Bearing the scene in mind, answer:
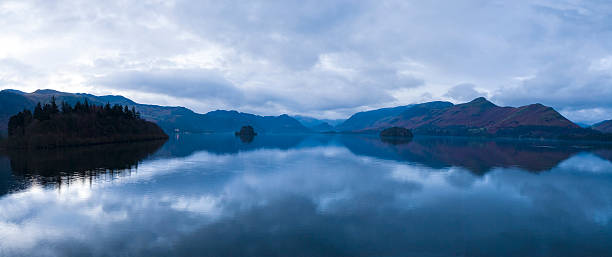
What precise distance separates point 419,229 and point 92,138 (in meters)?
102

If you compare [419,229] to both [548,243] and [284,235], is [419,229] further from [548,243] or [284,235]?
[284,235]

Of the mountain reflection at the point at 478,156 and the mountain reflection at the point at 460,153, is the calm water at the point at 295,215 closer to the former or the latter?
the mountain reflection at the point at 478,156

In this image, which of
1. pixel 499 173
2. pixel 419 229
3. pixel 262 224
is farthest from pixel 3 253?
pixel 499 173

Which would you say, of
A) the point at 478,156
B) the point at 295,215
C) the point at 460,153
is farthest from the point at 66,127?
the point at 460,153

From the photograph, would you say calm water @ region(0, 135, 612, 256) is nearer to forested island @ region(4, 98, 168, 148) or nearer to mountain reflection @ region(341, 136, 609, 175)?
mountain reflection @ region(341, 136, 609, 175)

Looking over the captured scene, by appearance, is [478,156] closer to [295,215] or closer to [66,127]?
[295,215]

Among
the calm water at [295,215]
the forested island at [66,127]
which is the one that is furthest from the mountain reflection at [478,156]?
the forested island at [66,127]

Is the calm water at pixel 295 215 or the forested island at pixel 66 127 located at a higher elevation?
the forested island at pixel 66 127

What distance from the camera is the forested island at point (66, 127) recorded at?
75.2 m

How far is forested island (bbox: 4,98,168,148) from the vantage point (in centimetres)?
7525

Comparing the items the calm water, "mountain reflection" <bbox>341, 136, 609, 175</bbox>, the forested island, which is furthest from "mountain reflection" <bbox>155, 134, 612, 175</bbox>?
the calm water

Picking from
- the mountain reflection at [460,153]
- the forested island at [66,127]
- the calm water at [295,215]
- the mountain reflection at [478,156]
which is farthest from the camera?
the forested island at [66,127]

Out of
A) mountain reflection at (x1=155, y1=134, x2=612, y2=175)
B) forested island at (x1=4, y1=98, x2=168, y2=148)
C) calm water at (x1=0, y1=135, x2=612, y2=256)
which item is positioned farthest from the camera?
forested island at (x1=4, y1=98, x2=168, y2=148)

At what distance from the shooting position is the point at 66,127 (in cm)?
8569
